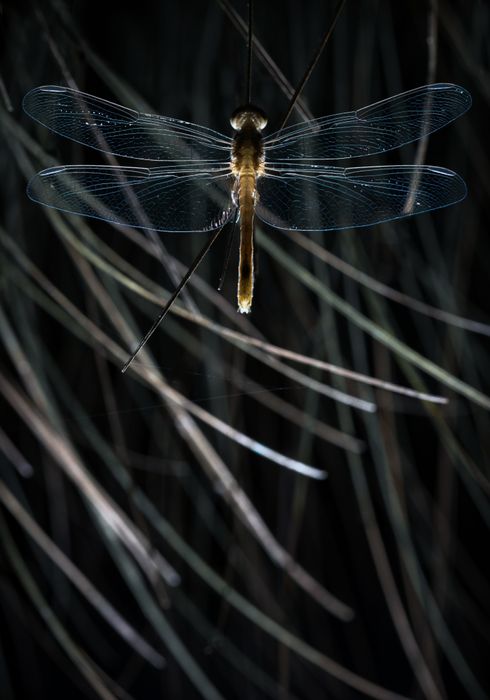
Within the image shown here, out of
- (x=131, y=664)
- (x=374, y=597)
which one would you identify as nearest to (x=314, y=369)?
(x=131, y=664)

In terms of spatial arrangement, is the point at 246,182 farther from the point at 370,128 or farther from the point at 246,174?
the point at 370,128

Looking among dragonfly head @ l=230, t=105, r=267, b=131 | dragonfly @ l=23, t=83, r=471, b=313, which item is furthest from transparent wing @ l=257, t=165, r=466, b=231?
dragonfly head @ l=230, t=105, r=267, b=131

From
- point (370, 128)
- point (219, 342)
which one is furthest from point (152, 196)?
point (219, 342)

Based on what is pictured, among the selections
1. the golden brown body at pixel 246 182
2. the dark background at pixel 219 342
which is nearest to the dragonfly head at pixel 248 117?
the golden brown body at pixel 246 182

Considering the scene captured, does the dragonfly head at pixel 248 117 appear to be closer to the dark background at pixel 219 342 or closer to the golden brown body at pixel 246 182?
the golden brown body at pixel 246 182

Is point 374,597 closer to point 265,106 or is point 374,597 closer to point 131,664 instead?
point 131,664

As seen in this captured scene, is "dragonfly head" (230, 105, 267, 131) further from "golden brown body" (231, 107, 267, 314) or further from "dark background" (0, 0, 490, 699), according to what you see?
"dark background" (0, 0, 490, 699)
